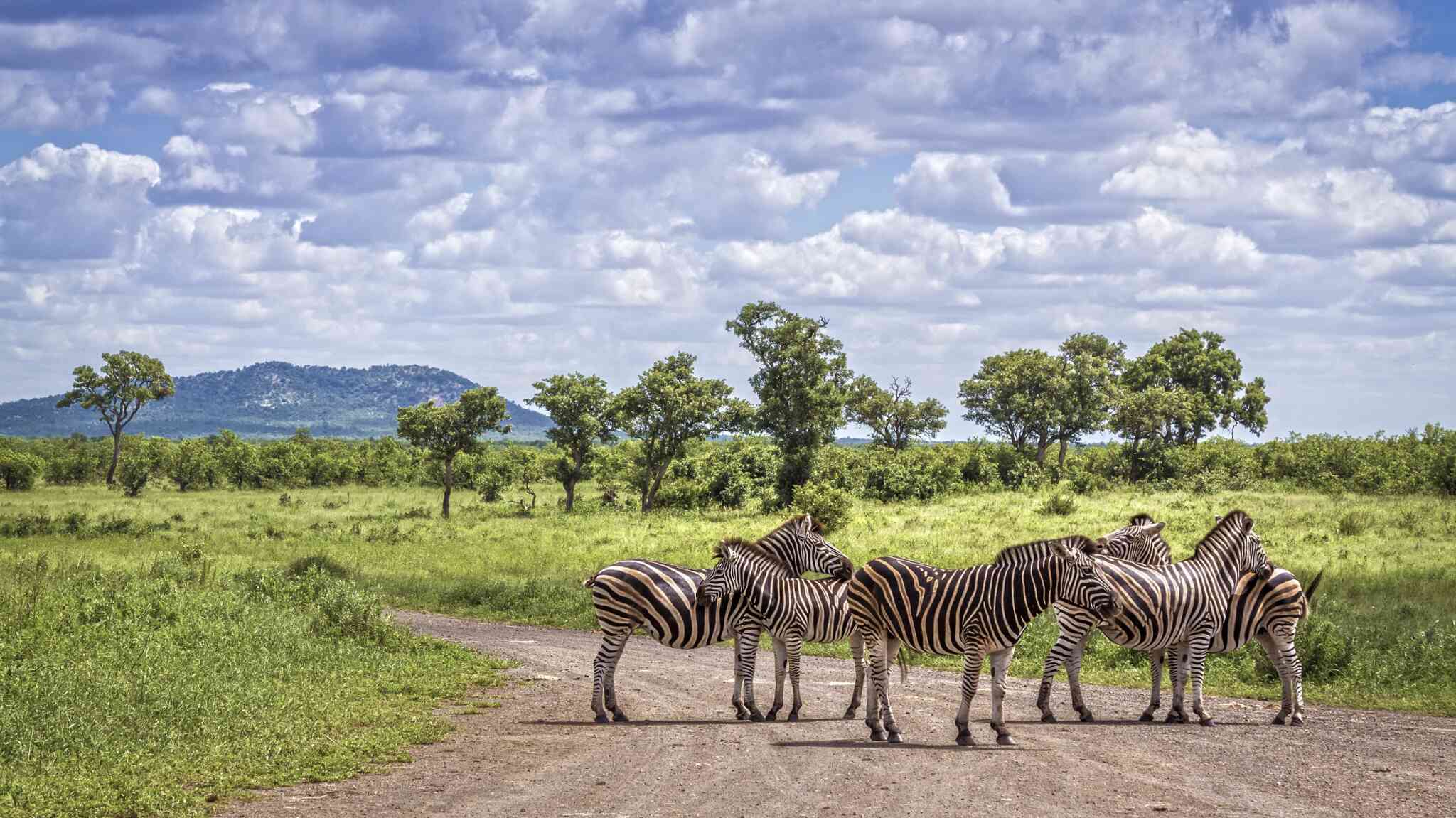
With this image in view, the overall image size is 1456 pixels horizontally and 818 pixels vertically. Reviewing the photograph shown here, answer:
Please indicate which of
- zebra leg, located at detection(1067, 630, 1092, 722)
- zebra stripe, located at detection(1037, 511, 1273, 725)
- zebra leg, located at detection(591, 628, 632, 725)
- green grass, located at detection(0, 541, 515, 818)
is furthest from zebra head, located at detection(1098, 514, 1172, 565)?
green grass, located at detection(0, 541, 515, 818)

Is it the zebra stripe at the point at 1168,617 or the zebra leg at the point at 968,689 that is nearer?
the zebra leg at the point at 968,689

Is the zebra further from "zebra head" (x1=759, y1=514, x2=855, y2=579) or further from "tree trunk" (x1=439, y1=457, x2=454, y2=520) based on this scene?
"tree trunk" (x1=439, y1=457, x2=454, y2=520)

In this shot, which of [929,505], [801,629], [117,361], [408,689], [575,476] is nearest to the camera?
[801,629]

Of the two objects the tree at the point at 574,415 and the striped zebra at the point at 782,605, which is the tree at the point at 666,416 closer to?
the tree at the point at 574,415

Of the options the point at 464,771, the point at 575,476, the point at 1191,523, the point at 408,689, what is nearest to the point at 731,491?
the point at 575,476

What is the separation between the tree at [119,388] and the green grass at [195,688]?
7007 centimetres

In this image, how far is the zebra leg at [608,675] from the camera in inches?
609

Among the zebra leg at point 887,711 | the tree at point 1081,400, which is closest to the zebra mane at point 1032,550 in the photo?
the zebra leg at point 887,711

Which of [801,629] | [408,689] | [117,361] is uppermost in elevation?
[117,361]

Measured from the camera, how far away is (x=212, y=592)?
2316cm

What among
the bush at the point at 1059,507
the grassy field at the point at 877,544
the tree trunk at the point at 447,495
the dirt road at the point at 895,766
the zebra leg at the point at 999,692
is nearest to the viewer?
the dirt road at the point at 895,766

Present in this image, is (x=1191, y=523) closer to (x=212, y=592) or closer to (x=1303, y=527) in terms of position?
(x=1303, y=527)

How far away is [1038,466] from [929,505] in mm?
21569

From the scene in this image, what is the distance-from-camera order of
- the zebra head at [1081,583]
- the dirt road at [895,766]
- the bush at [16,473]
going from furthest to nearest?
the bush at [16,473]
the zebra head at [1081,583]
the dirt road at [895,766]
